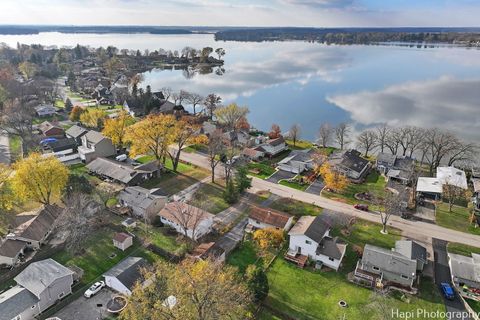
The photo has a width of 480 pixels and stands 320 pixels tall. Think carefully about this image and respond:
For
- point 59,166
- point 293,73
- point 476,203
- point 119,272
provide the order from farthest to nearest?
point 293,73 < point 476,203 < point 59,166 < point 119,272

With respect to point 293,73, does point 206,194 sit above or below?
below

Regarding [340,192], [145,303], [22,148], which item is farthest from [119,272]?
[22,148]

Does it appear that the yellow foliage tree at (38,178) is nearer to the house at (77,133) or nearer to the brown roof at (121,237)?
the brown roof at (121,237)

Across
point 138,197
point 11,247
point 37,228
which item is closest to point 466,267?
point 138,197

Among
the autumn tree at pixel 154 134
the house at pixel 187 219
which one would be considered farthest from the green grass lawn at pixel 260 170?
the house at pixel 187 219

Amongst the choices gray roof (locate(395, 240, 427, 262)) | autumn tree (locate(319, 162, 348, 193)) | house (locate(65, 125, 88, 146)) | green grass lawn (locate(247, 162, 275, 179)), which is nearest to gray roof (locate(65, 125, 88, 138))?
house (locate(65, 125, 88, 146))

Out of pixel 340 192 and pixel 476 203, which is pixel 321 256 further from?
pixel 476 203

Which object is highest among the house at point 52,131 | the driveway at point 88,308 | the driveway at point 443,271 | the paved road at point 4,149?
the house at point 52,131

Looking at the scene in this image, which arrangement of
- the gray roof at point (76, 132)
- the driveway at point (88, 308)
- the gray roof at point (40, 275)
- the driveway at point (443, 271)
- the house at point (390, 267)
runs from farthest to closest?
1. the gray roof at point (76, 132)
2. the house at point (390, 267)
3. the driveway at point (443, 271)
4. the gray roof at point (40, 275)
5. the driveway at point (88, 308)
